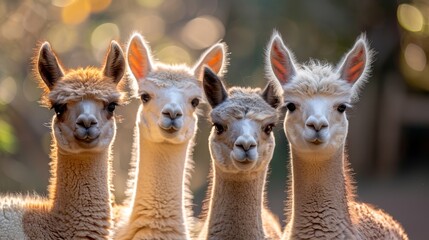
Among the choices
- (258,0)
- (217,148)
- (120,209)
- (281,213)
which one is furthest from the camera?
(258,0)

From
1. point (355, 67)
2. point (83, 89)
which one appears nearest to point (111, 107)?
point (83, 89)

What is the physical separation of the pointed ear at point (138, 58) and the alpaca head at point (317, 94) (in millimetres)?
1151

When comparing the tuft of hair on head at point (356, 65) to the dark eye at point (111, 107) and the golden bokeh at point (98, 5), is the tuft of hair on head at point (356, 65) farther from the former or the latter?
the golden bokeh at point (98, 5)

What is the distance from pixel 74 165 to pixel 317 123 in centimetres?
219

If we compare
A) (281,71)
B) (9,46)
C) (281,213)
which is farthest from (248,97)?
(281,213)

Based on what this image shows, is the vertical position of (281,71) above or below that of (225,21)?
below

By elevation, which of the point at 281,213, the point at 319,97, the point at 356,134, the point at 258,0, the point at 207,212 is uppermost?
the point at 258,0

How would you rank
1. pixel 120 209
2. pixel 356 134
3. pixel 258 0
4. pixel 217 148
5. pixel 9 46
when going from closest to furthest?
pixel 217 148 → pixel 120 209 → pixel 9 46 → pixel 258 0 → pixel 356 134

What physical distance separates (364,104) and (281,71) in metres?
15.3

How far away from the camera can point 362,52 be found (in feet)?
39.2

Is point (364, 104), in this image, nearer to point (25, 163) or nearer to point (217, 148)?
point (25, 163)

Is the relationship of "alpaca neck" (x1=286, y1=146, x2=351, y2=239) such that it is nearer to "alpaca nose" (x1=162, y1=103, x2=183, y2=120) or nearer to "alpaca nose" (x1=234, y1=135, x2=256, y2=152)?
"alpaca nose" (x1=234, y1=135, x2=256, y2=152)

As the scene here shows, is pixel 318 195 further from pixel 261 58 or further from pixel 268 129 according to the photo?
pixel 261 58

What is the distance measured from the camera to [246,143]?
1113 centimetres
